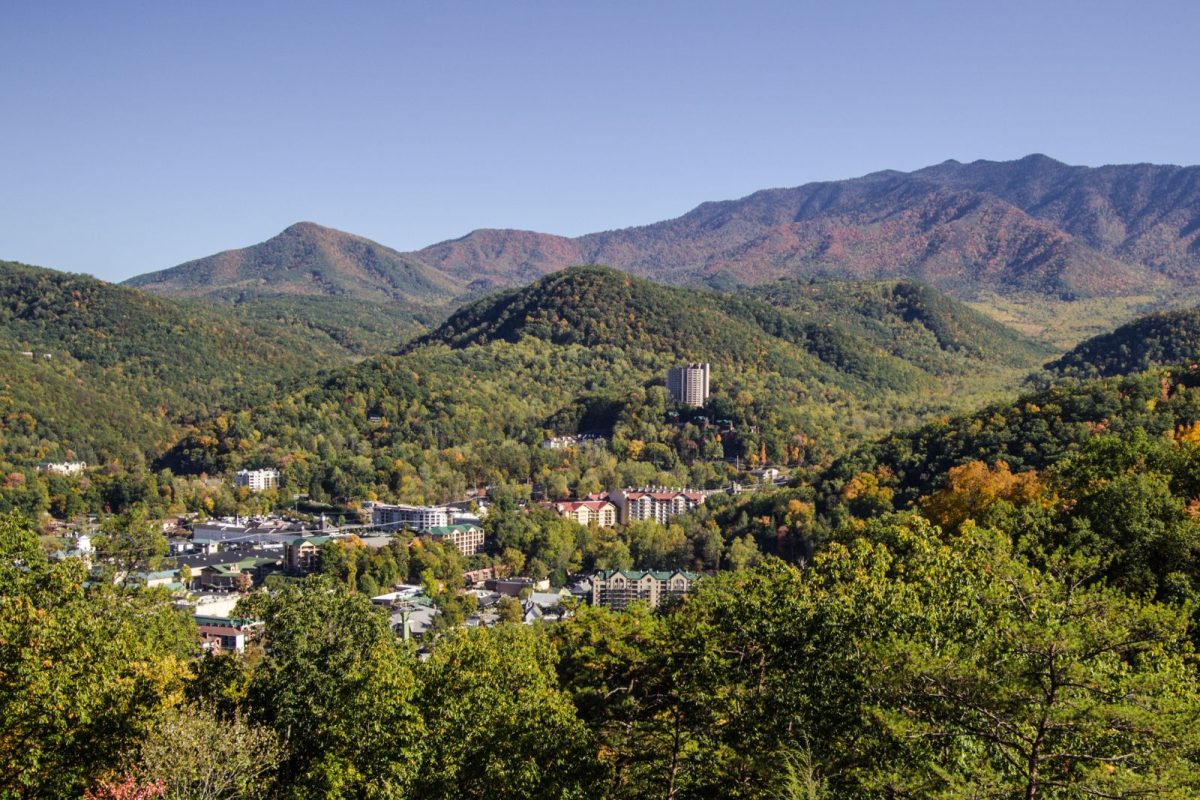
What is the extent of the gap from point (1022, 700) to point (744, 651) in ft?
19.5

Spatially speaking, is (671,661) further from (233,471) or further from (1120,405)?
(233,471)

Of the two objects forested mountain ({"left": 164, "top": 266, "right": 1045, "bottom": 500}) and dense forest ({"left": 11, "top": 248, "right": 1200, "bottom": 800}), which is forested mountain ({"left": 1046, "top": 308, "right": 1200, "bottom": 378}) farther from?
dense forest ({"left": 11, "top": 248, "right": 1200, "bottom": 800})

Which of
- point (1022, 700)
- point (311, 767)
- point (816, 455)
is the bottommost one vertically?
point (816, 455)

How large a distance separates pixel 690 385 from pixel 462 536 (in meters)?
48.1

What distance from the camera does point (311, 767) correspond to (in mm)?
17172

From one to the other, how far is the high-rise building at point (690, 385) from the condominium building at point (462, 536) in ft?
146

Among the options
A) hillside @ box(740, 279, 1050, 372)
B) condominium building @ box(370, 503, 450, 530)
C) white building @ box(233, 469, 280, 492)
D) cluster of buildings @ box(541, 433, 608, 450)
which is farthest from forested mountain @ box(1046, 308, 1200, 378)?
white building @ box(233, 469, 280, 492)

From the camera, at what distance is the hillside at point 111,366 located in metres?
105

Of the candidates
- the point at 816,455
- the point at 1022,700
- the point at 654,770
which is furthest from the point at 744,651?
the point at 816,455

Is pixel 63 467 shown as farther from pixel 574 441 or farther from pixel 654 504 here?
pixel 654 504

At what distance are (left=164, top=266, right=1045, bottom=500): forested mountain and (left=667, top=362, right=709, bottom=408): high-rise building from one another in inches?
110

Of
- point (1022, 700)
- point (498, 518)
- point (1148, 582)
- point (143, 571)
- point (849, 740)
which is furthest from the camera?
point (498, 518)

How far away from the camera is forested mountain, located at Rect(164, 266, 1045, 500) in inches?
3720

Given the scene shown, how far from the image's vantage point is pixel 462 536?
68.5 metres
